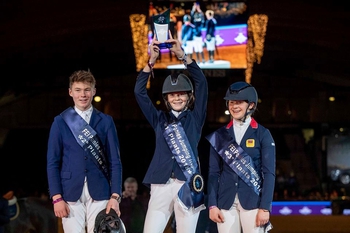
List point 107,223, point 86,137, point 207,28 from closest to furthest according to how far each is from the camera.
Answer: point 107,223 → point 86,137 → point 207,28

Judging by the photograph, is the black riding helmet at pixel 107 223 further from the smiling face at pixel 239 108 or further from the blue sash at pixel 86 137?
the smiling face at pixel 239 108

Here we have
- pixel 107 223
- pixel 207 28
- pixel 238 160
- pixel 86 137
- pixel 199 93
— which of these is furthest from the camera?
pixel 207 28

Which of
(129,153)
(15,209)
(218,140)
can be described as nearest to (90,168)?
(218,140)

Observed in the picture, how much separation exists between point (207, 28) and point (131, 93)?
748 centimetres

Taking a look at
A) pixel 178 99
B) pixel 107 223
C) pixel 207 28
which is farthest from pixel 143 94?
pixel 207 28

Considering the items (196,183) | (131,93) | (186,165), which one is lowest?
(131,93)

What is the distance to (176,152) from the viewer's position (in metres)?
4.03

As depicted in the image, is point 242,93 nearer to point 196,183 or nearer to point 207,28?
point 196,183

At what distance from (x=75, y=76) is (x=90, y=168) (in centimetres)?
53

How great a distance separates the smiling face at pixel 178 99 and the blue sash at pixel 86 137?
1.65 ft

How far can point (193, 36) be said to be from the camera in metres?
10.5

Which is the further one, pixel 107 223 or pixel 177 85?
pixel 177 85

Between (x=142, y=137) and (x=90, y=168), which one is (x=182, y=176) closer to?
(x=90, y=168)

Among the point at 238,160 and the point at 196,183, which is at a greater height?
the point at 238,160
